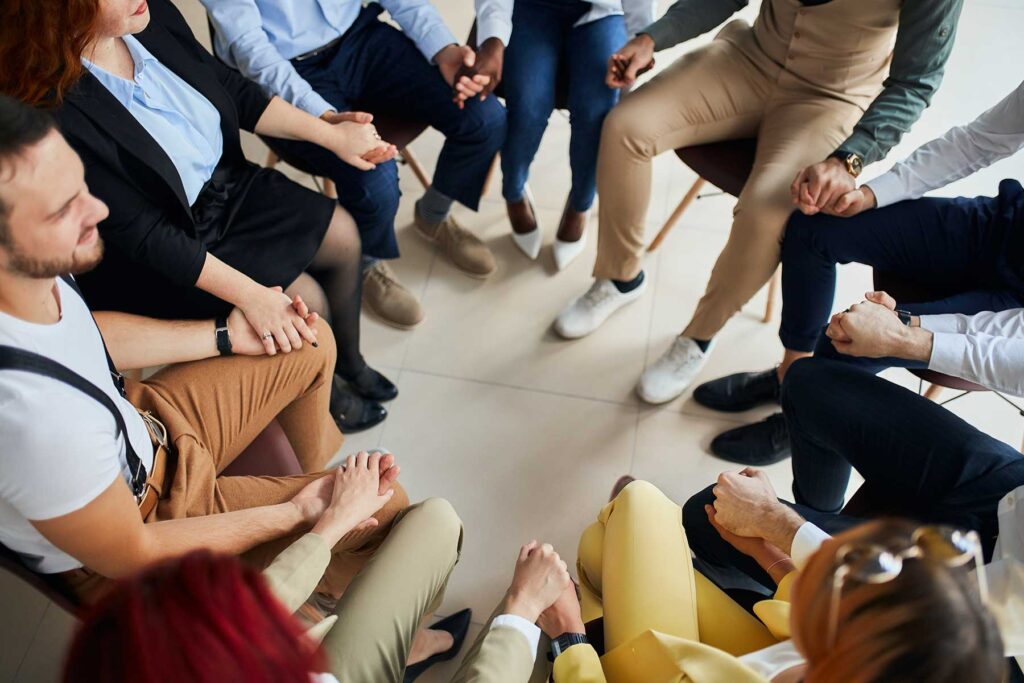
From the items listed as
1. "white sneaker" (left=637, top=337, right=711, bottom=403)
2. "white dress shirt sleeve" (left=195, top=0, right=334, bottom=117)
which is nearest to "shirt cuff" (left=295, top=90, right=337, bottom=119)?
"white dress shirt sleeve" (left=195, top=0, right=334, bottom=117)

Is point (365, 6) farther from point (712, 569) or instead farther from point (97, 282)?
point (712, 569)

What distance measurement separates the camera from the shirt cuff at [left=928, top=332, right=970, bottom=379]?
Answer: 1.46m

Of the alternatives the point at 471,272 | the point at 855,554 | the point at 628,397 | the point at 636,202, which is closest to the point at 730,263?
the point at 636,202

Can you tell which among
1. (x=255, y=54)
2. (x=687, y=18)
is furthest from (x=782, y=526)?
(x=255, y=54)

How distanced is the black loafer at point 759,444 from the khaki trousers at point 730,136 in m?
0.26

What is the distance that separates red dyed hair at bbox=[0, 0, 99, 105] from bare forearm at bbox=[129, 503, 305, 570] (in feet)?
2.44

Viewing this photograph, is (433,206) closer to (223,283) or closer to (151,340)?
(223,283)

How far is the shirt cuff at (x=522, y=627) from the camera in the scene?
1163 millimetres

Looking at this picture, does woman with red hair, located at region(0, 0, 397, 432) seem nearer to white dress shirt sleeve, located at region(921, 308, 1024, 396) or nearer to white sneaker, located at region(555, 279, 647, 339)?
white sneaker, located at region(555, 279, 647, 339)

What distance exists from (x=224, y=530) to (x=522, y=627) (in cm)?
48

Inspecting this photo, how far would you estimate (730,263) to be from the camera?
1835mm

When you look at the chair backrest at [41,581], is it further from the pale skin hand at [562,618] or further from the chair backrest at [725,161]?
the chair backrest at [725,161]

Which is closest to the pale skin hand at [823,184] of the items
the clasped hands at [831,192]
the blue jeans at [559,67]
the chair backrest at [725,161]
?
the clasped hands at [831,192]

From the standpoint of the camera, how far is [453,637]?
5.49 ft
